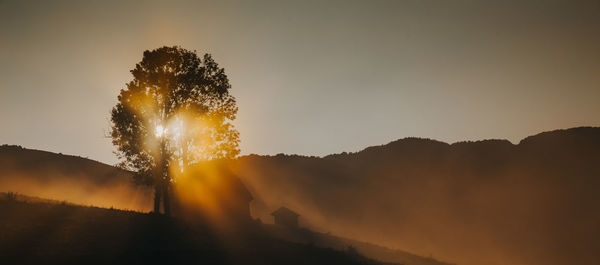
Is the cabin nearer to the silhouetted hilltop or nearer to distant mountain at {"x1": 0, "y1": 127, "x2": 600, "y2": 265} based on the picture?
distant mountain at {"x1": 0, "y1": 127, "x2": 600, "y2": 265}

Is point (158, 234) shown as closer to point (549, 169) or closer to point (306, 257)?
point (306, 257)

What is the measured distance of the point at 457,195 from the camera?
149750 mm

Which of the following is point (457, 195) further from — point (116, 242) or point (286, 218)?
point (116, 242)

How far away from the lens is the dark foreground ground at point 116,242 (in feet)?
37.4

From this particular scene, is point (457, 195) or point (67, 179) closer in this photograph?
point (67, 179)

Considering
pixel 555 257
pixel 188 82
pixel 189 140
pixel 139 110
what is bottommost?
pixel 555 257

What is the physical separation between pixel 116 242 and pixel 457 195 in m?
161

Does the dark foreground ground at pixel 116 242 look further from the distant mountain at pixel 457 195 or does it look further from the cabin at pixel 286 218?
the distant mountain at pixel 457 195

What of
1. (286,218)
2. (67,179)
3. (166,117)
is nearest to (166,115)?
(166,117)

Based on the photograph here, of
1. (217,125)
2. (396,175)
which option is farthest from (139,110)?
(396,175)

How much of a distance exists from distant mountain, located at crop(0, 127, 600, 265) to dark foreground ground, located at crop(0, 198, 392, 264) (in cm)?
7457

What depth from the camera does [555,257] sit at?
104188 mm

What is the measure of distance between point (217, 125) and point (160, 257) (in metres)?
14.3

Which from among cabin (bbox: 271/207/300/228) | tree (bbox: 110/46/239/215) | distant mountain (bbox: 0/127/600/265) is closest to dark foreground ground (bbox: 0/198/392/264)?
tree (bbox: 110/46/239/215)
